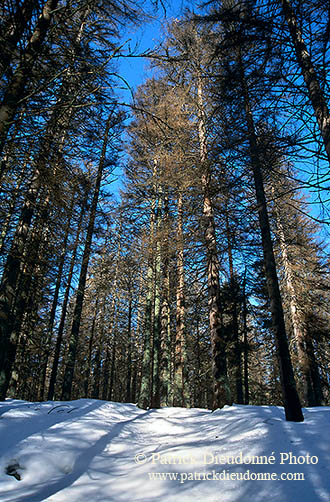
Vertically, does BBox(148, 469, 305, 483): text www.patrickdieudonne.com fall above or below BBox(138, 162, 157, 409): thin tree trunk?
below

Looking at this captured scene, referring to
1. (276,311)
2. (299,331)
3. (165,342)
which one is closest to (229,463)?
(276,311)

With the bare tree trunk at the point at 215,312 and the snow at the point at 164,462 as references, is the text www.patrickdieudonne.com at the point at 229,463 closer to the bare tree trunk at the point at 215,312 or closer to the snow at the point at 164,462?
the snow at the point at 164,462

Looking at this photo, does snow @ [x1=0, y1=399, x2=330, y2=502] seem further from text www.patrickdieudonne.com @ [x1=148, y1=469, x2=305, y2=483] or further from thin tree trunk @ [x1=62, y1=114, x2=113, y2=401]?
thin tree trunk @ [x1=62, y1=114, x2=113, y2=401]

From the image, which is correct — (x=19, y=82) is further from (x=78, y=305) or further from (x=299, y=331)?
(x=299, y=331)

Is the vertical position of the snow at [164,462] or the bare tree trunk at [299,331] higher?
the bare tree trunk at [299,331]

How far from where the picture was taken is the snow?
217 cm

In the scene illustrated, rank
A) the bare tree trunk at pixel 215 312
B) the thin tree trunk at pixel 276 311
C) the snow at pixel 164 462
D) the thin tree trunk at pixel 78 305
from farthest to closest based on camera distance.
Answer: the thin tree trunk at pixel 78 305 < the bare tree trunk at pixel 215 312 < the thin tree trunk at pixel 276 311 < the snow at pixel 164 462

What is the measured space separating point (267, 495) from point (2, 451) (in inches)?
110

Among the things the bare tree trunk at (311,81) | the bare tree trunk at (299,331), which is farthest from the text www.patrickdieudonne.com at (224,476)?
the bare tree trunk at (299,331)

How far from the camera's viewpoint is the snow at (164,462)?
7.13 feet

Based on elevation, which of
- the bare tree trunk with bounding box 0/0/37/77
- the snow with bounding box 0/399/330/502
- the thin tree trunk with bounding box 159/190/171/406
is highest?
the bare tree trunk with bounding box 0/0/37/77

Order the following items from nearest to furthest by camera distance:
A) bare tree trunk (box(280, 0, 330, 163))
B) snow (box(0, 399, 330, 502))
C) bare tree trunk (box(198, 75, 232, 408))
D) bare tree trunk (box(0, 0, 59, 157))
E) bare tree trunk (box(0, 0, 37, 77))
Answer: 1. snow (box(0, 399, 330, 502))
2. bare tree trunk (box(0, 0, 59, 157))
3. bare tree trunk (box(0, 0, 37, 77))
4. bare tree trunk (box(280, 0, 330, 163))
5. bare tree trunk (box(198, 75, 232, 408))

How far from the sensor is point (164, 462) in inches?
111

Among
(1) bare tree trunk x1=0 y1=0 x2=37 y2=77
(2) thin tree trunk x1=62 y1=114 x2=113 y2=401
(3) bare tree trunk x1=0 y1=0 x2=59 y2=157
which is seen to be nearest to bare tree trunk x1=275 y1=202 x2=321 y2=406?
(2) thin tree trunk x1=62 y1=114 x2=113 y2=401
